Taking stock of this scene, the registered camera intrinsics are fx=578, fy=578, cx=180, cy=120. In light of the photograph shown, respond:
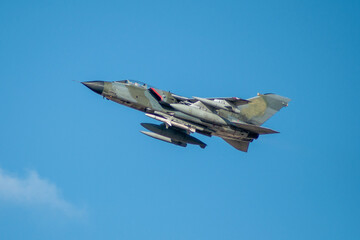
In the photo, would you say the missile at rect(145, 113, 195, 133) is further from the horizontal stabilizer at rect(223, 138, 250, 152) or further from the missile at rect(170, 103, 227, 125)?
the horizontal stabilizer at rect(223, 138, 250, 152)

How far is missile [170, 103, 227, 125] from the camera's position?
2797 cm

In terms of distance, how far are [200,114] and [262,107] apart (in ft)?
11.6

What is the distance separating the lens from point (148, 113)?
94.7ft

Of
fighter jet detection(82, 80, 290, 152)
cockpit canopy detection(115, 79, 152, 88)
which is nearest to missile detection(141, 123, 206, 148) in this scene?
fighter jet detection(82, 80, 290, 152)

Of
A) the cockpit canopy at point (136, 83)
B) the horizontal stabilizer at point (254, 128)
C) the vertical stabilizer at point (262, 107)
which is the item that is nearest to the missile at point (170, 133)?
the cockpit canopy at point (136, 83)

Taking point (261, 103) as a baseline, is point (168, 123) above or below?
below

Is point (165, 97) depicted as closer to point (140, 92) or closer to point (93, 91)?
point (140, 92)

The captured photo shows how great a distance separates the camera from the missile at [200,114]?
27969 millimetres

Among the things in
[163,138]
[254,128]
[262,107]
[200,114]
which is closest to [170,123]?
[163,138]

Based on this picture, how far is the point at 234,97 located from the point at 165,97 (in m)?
3.41

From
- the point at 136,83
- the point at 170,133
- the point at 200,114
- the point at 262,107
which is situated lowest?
the point at 170,133

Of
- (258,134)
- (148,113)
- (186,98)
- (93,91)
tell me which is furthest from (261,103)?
(93,91)

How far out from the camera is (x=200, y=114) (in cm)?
2817

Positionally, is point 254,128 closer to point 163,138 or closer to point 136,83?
point 163,138
